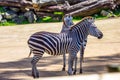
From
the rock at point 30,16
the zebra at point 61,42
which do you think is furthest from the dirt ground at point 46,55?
the rock at point 30,16

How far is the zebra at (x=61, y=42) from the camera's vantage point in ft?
28.1

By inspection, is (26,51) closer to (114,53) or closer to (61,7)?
(114,53)

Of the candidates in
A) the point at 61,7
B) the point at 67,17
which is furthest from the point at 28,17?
the point at 67,17

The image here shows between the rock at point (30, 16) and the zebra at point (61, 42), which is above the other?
the zebra at point (61, 42)

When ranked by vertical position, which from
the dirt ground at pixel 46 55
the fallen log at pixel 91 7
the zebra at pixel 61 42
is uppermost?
the zebra at pixel 61 42

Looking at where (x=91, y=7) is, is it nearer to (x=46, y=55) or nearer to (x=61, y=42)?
(x=46, y=55)

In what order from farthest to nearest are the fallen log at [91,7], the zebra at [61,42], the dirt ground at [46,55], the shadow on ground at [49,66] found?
the fallen log at [91,7] < the dirt ground at [46,55] < the shadow on ground at [49,66] < the zebra at [61,42]

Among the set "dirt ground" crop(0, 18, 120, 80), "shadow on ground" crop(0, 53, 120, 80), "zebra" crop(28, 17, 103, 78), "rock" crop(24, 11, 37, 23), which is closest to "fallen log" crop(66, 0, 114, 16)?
"dirt ground" crop(0, 18, 120, 80)

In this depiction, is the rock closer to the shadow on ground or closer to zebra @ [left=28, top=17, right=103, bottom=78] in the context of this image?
the shadow on ground

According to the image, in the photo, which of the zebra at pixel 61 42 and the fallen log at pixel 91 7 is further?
the fallen log at pixel 91 7

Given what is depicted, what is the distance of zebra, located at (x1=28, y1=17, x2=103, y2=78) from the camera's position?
858 cm

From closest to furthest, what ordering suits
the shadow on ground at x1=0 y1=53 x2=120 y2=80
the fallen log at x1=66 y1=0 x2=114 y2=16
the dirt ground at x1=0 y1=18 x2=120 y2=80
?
the shadow on ground at x1=0 y1=53 x2=120 y2=80 → the dirt ground at x1=0 y1=18 x2=120 y2=80 → the fallen log at x1=66 y1=0 x2=114 y2=16

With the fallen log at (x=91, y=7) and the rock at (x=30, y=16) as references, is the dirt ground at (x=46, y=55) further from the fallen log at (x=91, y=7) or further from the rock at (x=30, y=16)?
the fallen log at (x=91, y=7)

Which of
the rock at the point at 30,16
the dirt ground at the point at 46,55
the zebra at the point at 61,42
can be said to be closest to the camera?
the zebra at the point at 61,42
